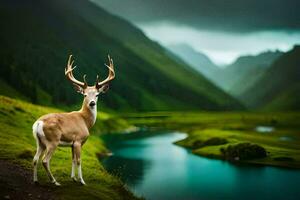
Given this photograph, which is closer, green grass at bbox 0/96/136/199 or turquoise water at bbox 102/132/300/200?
green grass at bbox 0/96/136/199

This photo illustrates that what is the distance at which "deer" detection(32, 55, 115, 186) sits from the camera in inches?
860

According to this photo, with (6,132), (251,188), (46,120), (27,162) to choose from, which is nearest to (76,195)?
(46,120)

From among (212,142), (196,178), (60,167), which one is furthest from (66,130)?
(212,142)

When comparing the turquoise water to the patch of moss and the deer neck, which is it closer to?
the patch of moss

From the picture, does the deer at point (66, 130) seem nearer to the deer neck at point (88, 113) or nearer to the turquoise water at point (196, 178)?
the deer neck at point (88, 113)

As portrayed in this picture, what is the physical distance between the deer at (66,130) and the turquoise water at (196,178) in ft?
48.1

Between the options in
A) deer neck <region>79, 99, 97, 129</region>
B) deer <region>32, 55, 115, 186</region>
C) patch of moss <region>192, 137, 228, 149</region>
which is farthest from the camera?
patch of moss <region>192, 137, 228, 149</region>

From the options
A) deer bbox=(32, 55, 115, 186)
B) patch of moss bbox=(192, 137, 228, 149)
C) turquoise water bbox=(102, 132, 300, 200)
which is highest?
patch of moss bbox=(192, 137, 228, 149)

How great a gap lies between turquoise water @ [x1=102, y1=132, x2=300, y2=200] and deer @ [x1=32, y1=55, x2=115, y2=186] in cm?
1466

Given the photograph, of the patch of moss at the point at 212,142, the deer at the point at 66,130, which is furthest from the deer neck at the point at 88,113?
the patch of moss at the point at 212,142

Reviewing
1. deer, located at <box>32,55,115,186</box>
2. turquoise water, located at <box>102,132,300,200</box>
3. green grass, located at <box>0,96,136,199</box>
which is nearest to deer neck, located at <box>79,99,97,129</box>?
deer, located at <box>32,55,115,186</box>

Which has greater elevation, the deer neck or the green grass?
the deer neck

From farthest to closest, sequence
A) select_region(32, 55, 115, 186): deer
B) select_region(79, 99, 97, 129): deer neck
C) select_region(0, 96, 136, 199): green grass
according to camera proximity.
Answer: select_region(79, 99, 97, 129): deer neck < select_region(0, 96, 136, 199): green grass < select_region(32, 55, 115, 186): deer

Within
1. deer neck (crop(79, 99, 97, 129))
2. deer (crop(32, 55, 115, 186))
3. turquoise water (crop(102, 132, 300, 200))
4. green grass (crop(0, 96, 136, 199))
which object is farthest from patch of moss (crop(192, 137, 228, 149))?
deer neck (crop(79, 99, 97, 129))
